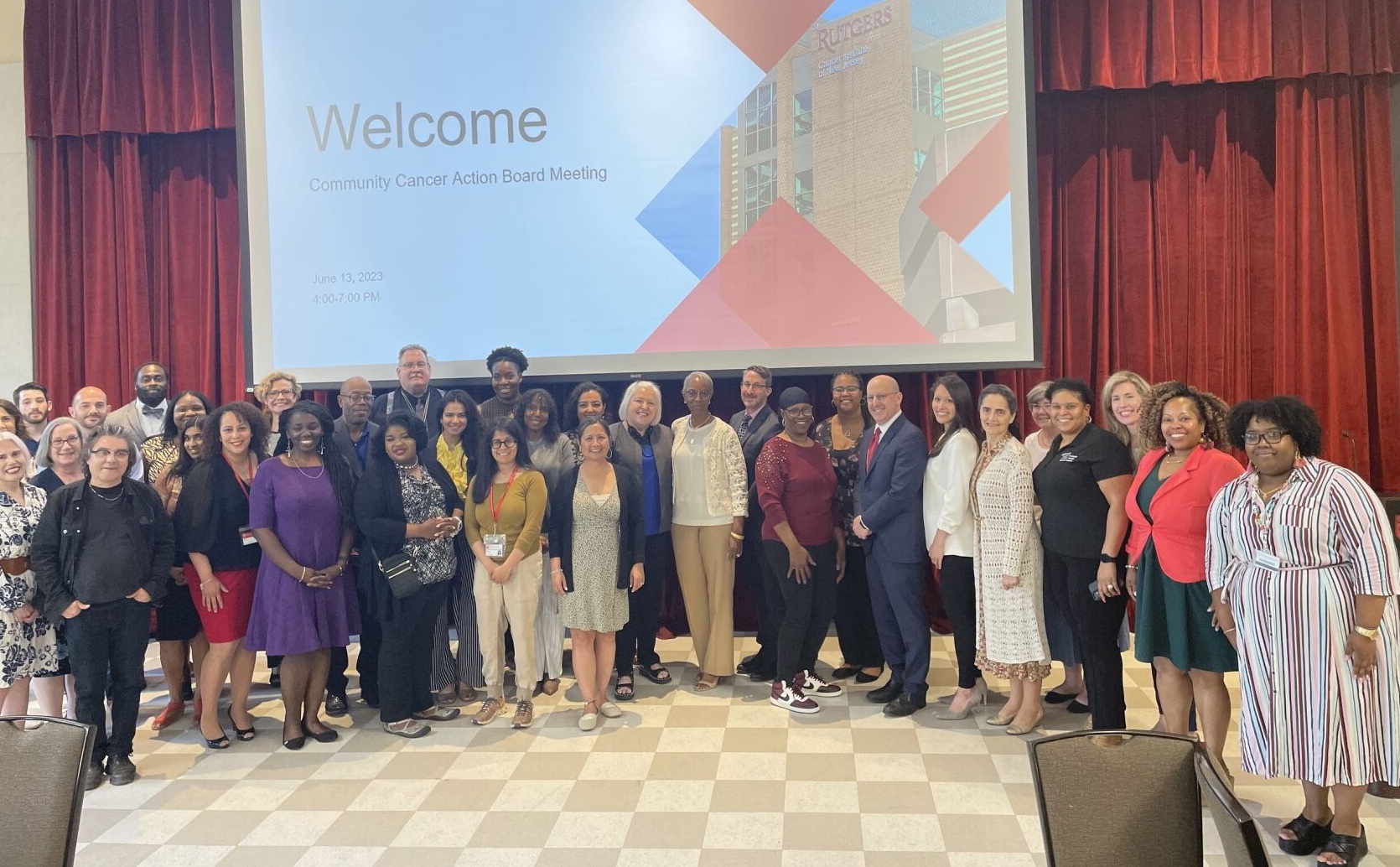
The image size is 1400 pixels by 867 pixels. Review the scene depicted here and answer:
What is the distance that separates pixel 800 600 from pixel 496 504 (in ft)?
4.52

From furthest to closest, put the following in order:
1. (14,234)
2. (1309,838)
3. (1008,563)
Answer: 1. (14,234)
2. (1008,563)
3. (1309,838)

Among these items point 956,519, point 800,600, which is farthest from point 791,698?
point 956,519

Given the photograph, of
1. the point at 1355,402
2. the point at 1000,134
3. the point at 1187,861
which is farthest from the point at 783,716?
the point at 1355,402

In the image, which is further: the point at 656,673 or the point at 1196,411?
the point at 656,673

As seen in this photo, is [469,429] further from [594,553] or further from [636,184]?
[636,184]

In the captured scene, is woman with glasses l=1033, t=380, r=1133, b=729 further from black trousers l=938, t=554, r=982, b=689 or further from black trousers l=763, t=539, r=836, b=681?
black trousers l=763, t=539, r=836, b=681

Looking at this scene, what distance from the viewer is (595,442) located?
393 cm

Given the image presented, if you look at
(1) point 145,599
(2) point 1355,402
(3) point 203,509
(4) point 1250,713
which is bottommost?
(4) point 1250,713

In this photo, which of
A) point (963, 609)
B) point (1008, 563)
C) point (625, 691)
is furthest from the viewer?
point (625, 691)

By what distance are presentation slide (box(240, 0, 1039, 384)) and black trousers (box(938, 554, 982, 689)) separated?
4.88ft

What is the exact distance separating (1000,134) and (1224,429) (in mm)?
2482

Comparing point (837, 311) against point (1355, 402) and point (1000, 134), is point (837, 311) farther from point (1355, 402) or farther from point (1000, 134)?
point (1355, 402)

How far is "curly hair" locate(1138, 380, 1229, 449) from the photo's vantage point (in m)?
3.05

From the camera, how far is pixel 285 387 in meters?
4.36
